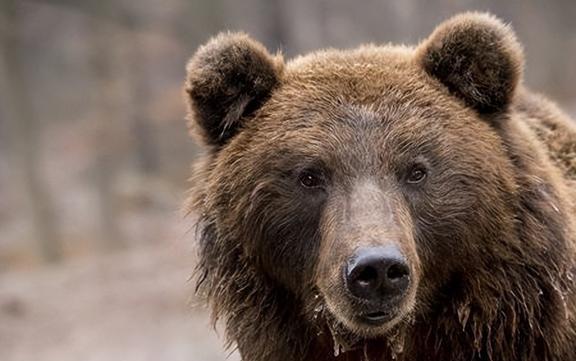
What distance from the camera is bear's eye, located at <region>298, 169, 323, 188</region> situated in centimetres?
502

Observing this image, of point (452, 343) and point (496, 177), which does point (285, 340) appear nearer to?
point (452, 343)

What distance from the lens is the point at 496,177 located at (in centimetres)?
500

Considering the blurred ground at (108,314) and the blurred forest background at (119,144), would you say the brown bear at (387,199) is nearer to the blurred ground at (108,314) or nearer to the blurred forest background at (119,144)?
the blurred forest background at (119,144)

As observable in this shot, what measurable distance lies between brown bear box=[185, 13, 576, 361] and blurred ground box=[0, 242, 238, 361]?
5672mm

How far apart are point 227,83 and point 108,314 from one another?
410 inches

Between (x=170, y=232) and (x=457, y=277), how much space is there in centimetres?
2050

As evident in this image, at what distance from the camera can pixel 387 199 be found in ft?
15.7

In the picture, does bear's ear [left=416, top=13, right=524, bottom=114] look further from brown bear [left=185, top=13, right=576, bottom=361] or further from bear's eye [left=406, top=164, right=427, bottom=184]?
bear's eye [left=406, top=164, right=427, bottom=184]

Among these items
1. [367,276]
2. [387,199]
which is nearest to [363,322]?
[367,276]

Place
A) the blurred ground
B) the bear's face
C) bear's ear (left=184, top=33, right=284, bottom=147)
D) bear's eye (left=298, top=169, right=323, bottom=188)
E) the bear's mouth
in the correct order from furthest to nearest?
the blurred ground → bear's ear (left=184, top=33, right=284, bottom=147) → bear's eye (left=298, top=169, right=323, bottom=188) → the bear's face → the bear's mouth

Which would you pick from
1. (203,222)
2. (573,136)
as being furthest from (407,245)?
(573,136)

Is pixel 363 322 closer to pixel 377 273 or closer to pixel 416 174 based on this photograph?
pixel 377 273

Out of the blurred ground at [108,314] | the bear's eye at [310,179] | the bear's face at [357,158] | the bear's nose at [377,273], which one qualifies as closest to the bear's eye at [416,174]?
the bear's face at [357,158]

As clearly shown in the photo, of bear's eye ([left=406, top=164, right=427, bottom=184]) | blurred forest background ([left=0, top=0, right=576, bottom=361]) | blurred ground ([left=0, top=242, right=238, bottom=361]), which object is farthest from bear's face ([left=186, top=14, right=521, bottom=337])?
blurred ground ([left=0, top=242, right=238, bottom=361])
